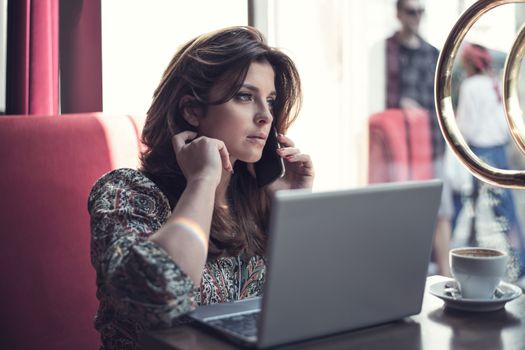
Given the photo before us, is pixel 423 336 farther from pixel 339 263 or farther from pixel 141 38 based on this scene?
pixel 141 38

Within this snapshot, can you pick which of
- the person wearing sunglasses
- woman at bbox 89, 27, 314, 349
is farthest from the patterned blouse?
the person wearing sunglasses

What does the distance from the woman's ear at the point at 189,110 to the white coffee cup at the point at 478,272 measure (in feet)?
1.95

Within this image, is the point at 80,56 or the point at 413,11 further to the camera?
the point at 413,11

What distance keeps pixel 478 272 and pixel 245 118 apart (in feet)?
1.77

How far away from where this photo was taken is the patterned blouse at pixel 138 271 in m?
0.89

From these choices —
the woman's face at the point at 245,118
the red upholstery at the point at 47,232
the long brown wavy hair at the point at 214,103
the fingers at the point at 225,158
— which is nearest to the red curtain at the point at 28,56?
the red upholstery at the point at 47,232

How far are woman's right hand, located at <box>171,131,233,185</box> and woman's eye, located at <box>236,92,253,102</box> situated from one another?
17 cm

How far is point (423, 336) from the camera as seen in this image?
837 millimetres

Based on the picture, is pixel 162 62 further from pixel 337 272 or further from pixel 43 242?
pixel 337 272

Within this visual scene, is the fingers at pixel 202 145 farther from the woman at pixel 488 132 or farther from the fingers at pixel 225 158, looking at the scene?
the woman at pixel 488 132

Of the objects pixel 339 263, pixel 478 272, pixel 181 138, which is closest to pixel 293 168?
pixel 181 138

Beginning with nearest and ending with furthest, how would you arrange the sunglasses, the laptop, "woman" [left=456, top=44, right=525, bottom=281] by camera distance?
the laptop, "woman" [left=456, top=44, right=525, bottom=281], the sunglasses

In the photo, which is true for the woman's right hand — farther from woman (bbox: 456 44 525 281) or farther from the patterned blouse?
woman (bbox: 456 44 525 281)

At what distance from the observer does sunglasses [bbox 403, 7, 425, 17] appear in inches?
114
